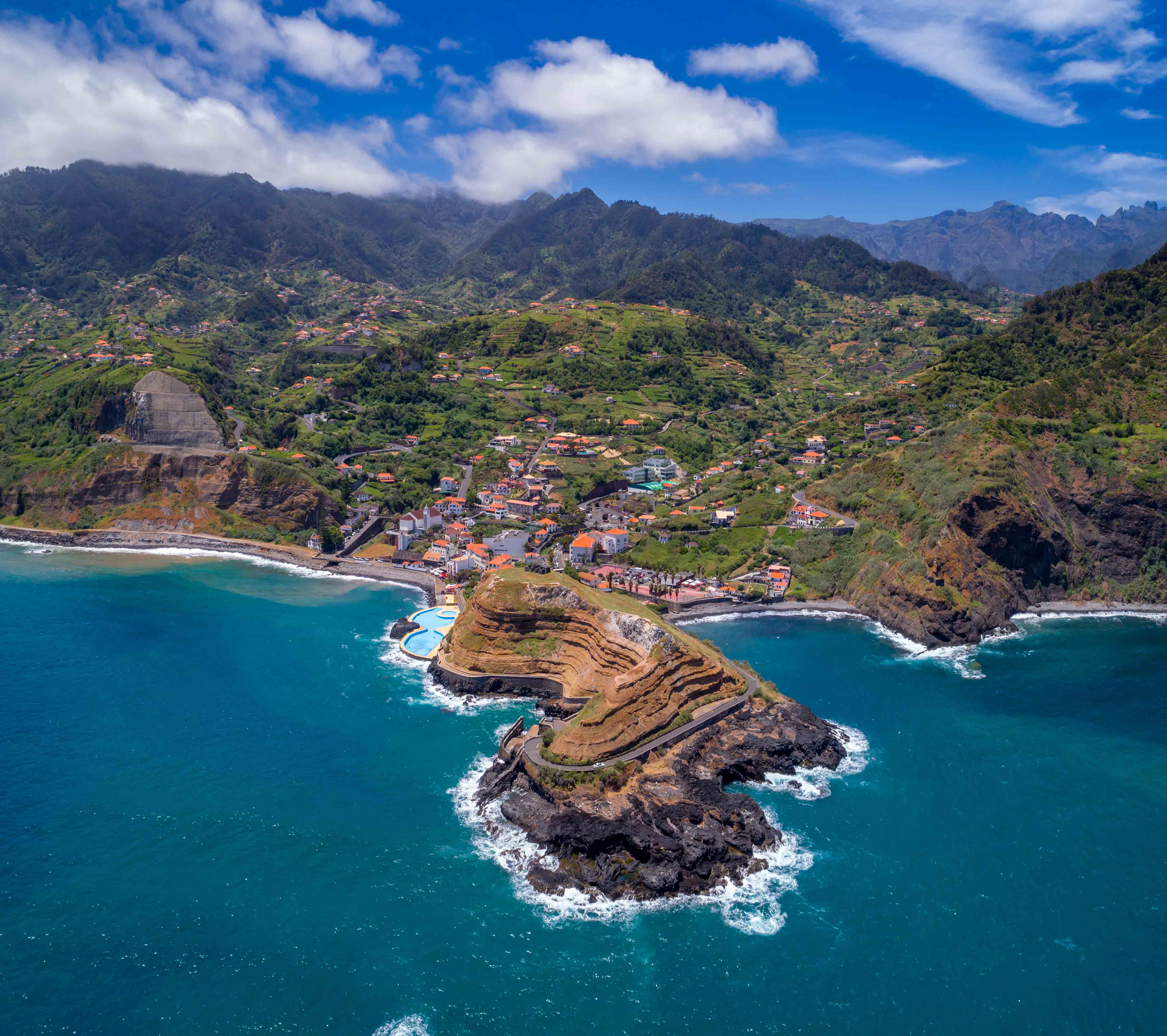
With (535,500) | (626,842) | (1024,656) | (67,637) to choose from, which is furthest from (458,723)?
(535,500)

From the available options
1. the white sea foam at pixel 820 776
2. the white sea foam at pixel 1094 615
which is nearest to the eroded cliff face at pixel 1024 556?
the white sea foam at pixel 1094 615

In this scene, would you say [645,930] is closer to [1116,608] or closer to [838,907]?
[838,907]

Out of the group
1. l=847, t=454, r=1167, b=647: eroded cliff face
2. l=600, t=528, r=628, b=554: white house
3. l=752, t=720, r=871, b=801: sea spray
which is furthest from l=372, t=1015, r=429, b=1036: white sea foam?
l=600, t=528, r=628, b=554: white house

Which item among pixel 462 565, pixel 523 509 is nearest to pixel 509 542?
pixel 462 565

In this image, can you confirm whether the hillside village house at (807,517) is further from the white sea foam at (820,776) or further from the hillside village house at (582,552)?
the white sea foam at (820,776)

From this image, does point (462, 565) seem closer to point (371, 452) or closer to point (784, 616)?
point (784, 616)

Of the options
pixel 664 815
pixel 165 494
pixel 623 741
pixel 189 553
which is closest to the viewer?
pixel 664 815
